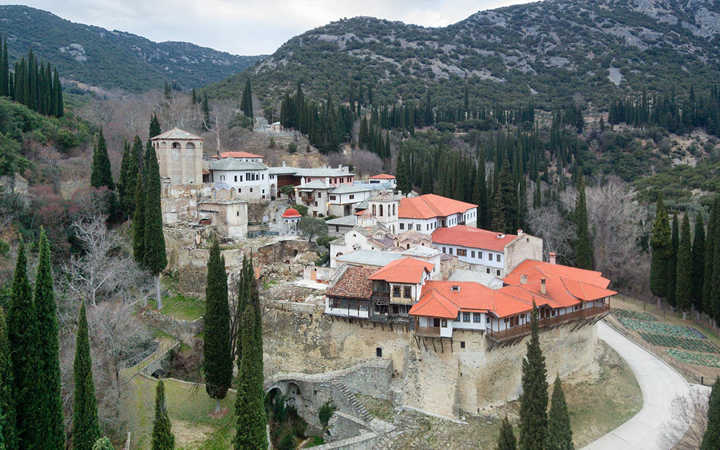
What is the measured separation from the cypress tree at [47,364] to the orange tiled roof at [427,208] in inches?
1130

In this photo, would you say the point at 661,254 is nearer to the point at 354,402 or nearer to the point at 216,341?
the point at 354,402

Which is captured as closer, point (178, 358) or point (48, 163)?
point (178, 358)

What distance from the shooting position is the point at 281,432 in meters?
29.2

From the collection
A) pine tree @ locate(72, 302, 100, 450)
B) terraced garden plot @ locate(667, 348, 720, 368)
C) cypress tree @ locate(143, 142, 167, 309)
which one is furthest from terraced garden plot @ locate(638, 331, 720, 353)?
pine tree @ locate(72, 302, 100, 450)

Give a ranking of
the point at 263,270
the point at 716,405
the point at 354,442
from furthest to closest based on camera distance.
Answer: the point at 263,270 < the point at 354,442 < the point at 716,405

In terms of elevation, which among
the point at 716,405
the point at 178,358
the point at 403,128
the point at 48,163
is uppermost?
the point at 403,128

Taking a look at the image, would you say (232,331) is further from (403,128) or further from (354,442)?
(403,128)

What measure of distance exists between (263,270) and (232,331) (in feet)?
24.0

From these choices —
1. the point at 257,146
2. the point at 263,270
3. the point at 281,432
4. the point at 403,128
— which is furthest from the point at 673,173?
the point at 281,432

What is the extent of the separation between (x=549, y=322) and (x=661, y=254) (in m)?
18.7

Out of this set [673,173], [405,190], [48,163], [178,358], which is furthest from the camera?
[673,173]

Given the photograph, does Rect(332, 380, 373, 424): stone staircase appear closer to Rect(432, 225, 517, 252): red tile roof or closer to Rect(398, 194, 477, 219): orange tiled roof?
Rect(432, 225, 517, 252): red tile roof

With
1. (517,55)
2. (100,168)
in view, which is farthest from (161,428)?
(517,55)

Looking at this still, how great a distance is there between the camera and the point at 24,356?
15.7 meters
